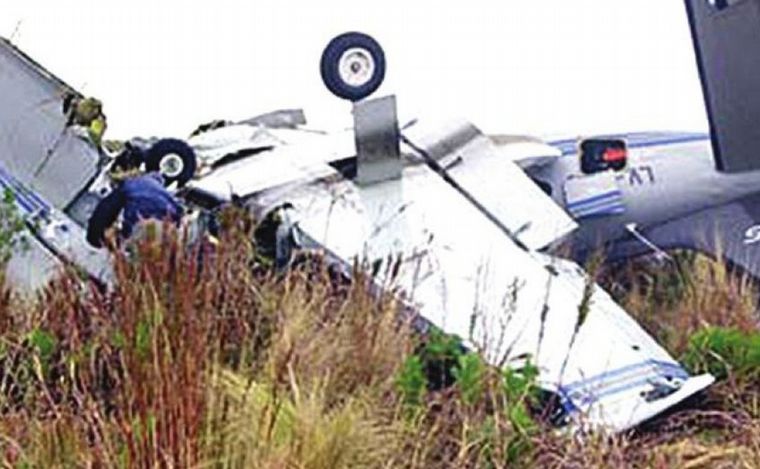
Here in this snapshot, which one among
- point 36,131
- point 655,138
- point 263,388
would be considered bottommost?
point 655,138

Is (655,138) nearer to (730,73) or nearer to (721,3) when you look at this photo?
(730,73)

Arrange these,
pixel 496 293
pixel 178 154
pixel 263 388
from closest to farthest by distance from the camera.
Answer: pixel 263 388, pixel 496 293, pixel 178 154

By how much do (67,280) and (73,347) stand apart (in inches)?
31.2

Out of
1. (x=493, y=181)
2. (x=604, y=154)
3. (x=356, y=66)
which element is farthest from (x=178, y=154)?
(x=604, y=154)

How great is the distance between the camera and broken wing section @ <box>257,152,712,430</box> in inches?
237

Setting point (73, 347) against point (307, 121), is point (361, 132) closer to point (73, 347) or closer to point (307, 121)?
point (307, 121)

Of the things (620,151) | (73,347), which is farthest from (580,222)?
(73,347)

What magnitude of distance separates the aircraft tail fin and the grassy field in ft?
16.2

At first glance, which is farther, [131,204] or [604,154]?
[604,154]

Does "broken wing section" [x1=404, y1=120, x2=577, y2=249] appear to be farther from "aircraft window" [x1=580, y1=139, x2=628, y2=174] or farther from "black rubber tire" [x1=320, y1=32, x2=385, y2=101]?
"aircraft window" [x1=580, y1=139, x2=628, y2=174]

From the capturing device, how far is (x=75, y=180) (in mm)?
7930

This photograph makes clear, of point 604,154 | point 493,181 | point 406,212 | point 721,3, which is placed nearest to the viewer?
point 406,212

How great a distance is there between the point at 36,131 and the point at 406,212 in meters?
1.79

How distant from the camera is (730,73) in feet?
37.6
